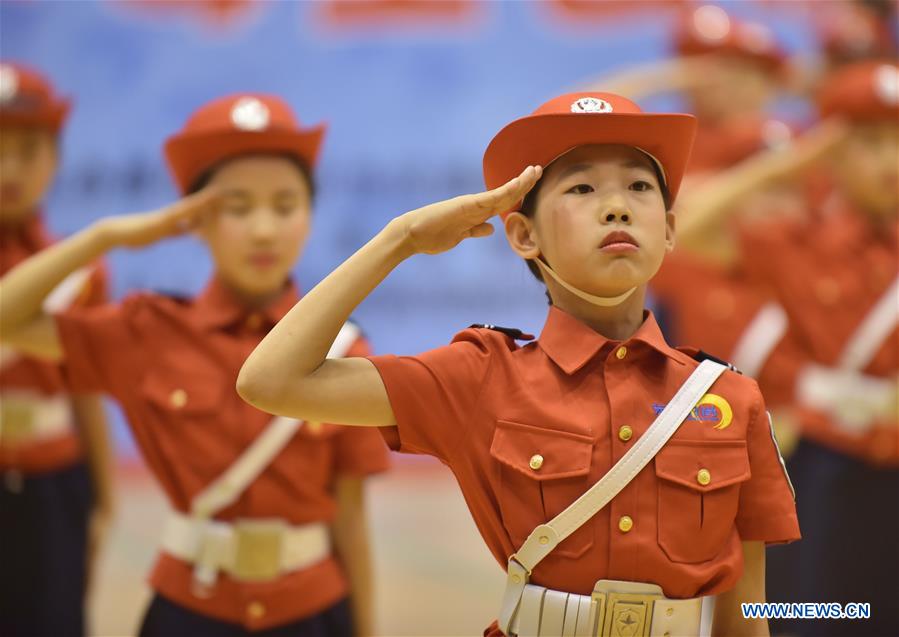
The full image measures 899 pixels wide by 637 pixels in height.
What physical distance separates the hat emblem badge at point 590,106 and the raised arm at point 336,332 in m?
0.13

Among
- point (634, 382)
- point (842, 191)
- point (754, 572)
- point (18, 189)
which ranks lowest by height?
point (754, 572)

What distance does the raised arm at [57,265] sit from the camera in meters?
3.08

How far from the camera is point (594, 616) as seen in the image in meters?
2.10

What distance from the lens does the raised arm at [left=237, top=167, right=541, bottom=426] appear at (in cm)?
208

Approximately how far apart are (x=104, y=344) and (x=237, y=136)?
60 cm

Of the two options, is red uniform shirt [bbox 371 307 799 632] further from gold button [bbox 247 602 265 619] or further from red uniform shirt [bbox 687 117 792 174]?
red uniform shirt [bbox 687 117 792 174]

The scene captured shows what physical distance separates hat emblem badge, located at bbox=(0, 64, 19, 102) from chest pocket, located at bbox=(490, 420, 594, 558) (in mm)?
2562

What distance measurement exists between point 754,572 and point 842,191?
2298 mm

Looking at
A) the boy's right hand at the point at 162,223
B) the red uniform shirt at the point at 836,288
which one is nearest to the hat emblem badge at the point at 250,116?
the boy's right hand at the point at 162,223

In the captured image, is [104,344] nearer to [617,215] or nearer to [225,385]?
[225,385]

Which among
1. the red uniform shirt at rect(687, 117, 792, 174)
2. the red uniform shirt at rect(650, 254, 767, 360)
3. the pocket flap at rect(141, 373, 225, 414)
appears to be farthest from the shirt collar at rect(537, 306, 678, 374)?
the red uniform shirt at rect(687, 117, 792, 174)

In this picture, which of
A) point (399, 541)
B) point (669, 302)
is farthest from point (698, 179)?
point (399, 541)

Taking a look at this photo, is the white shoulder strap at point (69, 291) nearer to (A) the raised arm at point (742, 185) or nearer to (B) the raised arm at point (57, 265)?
(B) the raised arm at point (57, 265)

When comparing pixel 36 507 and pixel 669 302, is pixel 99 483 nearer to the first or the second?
pixel 36 507
